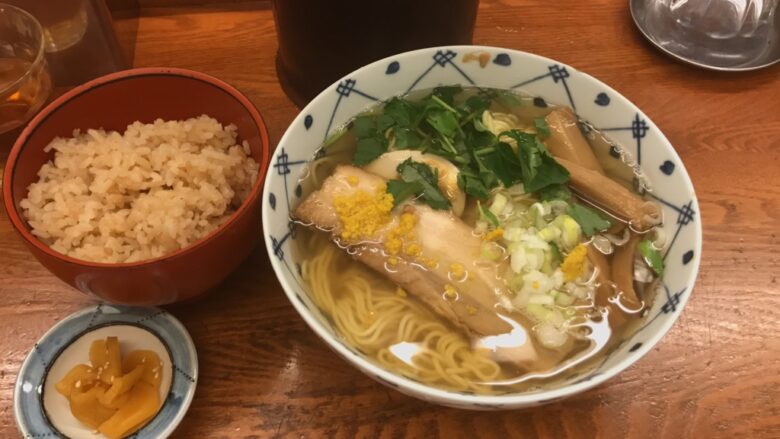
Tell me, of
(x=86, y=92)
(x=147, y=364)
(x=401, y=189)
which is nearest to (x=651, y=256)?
(x=401, y=189)

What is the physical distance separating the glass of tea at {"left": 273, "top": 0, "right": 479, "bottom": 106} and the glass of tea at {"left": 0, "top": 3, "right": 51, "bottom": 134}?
22.1 inches

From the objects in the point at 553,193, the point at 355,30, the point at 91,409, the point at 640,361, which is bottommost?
the point at 640,361

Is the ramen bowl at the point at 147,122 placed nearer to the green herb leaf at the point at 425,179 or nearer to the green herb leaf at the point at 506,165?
the green herb leaf at the point at 425,179

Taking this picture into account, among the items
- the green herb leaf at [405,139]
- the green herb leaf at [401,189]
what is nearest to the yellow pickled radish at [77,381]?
the green herb leaf at [401,189]

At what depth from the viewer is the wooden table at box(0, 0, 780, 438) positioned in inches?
44.0

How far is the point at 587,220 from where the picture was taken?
122cm

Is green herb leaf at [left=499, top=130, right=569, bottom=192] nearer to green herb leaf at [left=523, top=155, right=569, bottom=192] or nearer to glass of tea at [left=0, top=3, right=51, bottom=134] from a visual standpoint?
green herb leaf at [left=523, top=155, right=569, bottom=192]

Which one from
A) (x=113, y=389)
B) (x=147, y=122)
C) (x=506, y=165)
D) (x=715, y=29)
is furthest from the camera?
(x=715, y=29)

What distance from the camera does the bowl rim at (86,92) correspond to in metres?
1.02

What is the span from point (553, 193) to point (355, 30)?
→ 1.76 feet

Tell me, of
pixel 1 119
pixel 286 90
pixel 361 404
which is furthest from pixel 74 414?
pixel 286 90

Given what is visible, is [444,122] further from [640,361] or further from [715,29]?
[715,29]

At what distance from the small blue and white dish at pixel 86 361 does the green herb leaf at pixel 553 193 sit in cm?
74

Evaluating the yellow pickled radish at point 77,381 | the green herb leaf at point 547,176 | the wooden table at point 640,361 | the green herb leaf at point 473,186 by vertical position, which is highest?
the green herb leaf at point 547,176
